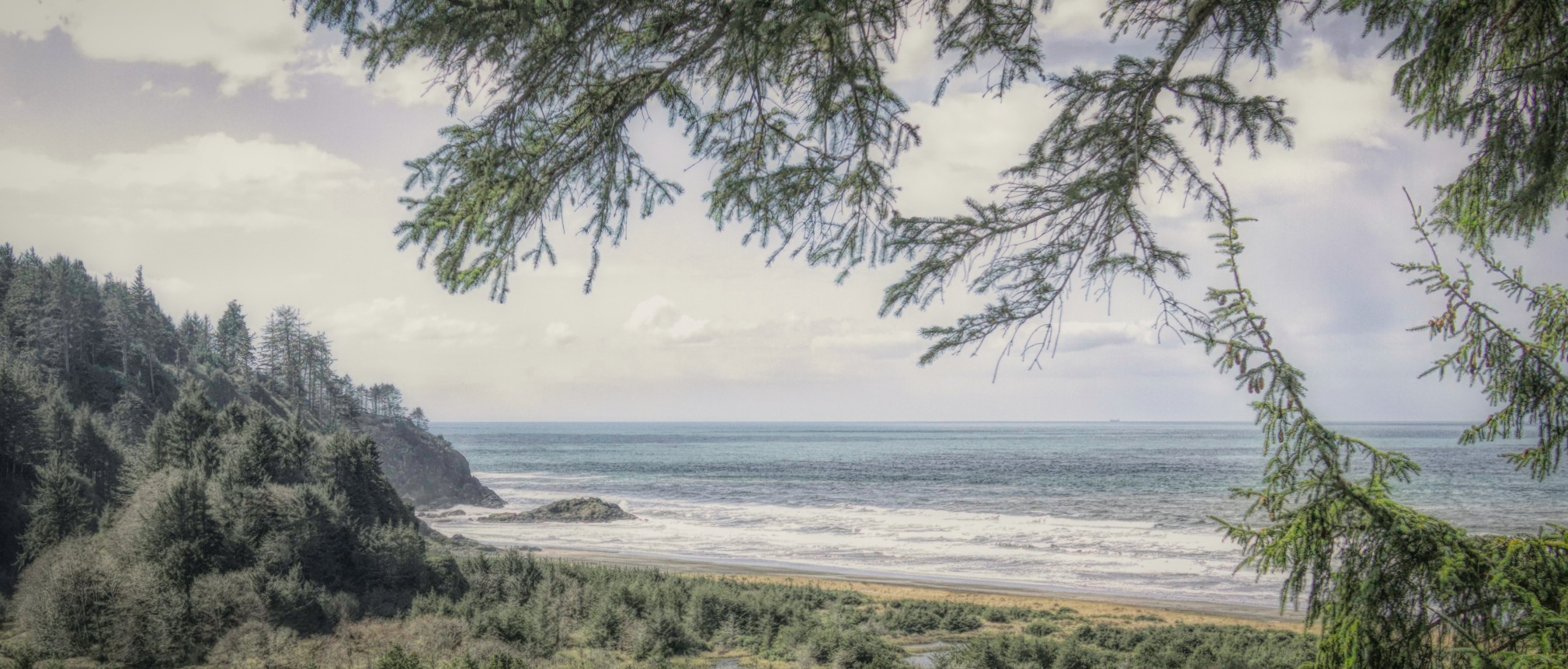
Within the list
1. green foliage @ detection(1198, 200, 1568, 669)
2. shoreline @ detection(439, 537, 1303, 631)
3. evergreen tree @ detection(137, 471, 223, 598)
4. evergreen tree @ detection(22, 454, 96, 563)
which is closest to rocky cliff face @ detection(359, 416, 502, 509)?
shoreline @ detection(439, 537, 1303, 631)

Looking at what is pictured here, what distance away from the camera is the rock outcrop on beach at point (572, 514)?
41.1 meters

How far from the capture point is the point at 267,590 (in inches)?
573

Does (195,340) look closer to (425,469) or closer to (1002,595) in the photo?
(425,469)

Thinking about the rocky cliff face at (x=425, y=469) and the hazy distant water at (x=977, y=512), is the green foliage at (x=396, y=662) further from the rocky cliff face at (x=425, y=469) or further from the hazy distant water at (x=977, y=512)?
the rocky cliff face at (x=425, y=469)

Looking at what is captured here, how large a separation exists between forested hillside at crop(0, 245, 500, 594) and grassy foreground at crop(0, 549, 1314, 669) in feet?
14.9

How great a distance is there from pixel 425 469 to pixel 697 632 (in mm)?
52077

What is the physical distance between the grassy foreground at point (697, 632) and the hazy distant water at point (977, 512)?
2855 millimetres

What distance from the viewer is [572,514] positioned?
41.9 meters

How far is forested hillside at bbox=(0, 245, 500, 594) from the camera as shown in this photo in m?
18.3

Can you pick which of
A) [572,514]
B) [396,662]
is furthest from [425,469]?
[396,662]

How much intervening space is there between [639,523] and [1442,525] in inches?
1538

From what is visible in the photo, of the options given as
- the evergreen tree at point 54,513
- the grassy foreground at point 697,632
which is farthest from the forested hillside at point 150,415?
the grassy foreground at point 697,632

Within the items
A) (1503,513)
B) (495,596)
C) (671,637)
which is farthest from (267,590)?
(1503,513)

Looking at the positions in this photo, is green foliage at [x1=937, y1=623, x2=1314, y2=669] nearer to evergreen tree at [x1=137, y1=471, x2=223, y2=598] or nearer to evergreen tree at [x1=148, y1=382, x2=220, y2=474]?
evergreen tree at [x1=137, y1=471, x2=223, y2=598]
